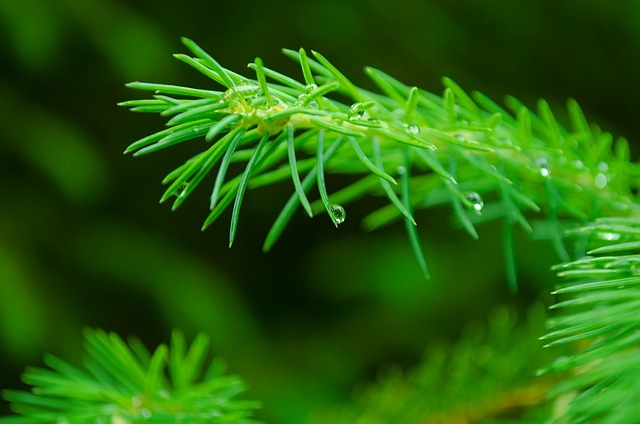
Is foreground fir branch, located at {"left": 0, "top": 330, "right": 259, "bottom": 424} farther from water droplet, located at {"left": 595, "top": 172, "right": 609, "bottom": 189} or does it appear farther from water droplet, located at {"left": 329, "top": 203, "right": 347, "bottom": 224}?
water droplet, located at {"left": 595, "top": 172, "right": 609, "bottom": 189}

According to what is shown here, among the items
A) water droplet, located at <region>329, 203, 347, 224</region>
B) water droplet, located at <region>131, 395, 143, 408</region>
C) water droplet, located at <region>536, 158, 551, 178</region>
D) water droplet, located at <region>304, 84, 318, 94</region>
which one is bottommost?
water droplet, located at <region>131, 395, 143, 408</region>

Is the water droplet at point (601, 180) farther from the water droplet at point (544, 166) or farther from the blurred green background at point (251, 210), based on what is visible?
the blurred green background at point (251, 210)

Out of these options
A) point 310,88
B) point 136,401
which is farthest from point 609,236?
point 136,401

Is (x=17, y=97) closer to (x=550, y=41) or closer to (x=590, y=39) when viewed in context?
(x=550, y=41)

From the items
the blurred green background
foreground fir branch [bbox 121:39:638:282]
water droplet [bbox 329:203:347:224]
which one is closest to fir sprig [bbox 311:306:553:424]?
foreground fir branch [bbox 121:39:638:282]

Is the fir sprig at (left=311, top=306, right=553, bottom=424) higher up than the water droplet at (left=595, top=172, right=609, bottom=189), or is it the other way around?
the water droplet at (left=595, top=172, right=609, bottom=189)

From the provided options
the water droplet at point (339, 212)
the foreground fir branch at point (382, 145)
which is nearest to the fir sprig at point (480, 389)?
the foreground fir branch at point (382, 145)

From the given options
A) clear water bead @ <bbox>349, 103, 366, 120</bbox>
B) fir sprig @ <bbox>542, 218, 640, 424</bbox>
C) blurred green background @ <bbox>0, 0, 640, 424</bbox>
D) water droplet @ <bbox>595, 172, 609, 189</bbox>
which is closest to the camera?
fir sprig @ <bbox>542, 218, 640, 424</bbox>

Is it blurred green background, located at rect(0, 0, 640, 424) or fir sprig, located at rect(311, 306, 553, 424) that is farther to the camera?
blurred green background, located at rect(0, 0, 640, 424)

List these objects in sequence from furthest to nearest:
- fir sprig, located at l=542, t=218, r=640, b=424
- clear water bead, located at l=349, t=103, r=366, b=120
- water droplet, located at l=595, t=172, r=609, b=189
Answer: water droplet, located at l=595, t=172, r=609, b=189 < clear water bead, located at l=349, t=103, r=366, b=120 < fir sprig, located at l=542, t=218, r=640, b=424
